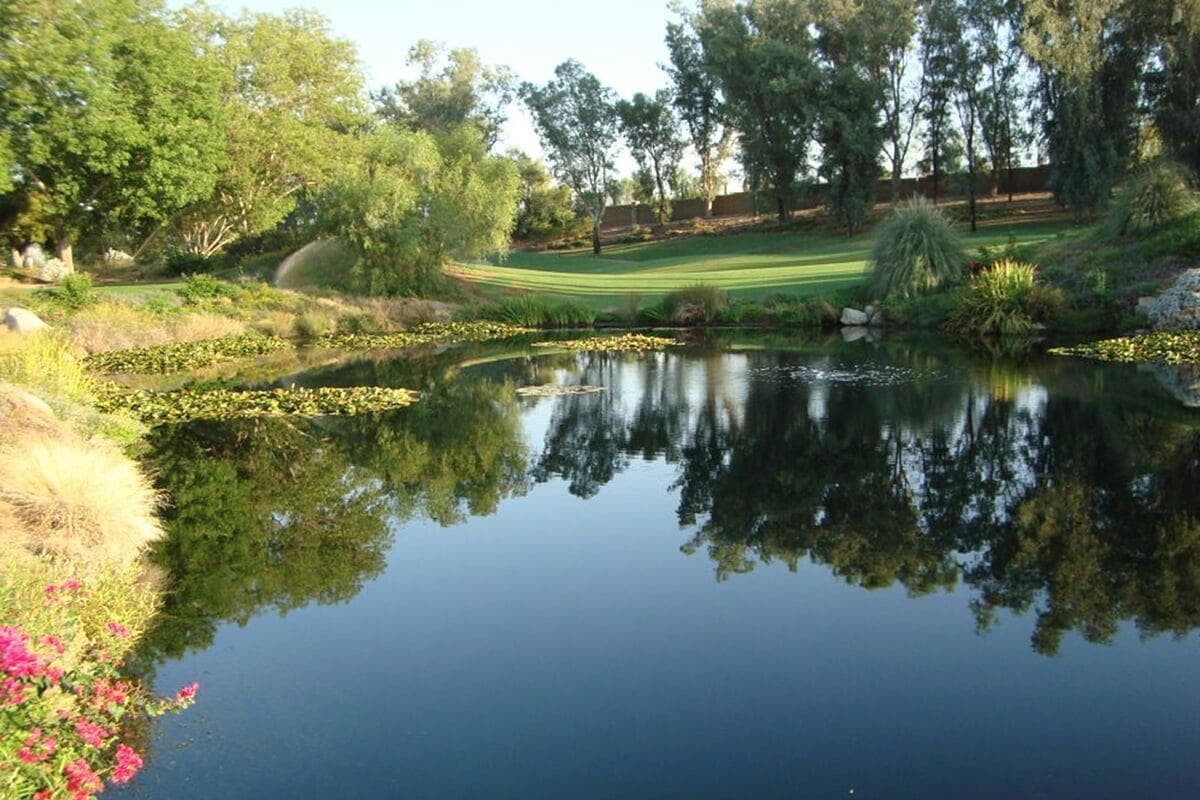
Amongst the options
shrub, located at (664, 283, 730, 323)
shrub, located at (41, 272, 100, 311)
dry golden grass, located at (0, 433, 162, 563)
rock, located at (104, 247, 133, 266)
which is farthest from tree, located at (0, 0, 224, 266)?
dry golden grass, located at (0, 433, 162, 563)

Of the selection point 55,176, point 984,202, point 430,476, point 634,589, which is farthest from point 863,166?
point 634,589

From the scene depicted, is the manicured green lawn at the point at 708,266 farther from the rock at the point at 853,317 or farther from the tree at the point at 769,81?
the tree at the point at 769,81

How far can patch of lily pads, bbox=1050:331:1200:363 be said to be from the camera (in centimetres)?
1925

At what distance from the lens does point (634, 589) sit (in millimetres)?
8367

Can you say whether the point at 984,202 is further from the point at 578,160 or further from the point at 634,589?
the point at 634,589

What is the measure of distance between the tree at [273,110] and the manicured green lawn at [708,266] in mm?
8313

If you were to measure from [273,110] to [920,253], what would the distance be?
26956 mm

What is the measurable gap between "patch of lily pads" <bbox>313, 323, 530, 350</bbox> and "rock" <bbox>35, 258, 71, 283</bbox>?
477 inches

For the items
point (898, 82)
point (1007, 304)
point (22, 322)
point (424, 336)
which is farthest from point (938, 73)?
point (22, 322)

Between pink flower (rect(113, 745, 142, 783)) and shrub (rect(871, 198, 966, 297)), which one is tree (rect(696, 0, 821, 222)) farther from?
pink flower (rect(113, 745, 142, 783))

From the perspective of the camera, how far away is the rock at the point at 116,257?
48853 millimetres

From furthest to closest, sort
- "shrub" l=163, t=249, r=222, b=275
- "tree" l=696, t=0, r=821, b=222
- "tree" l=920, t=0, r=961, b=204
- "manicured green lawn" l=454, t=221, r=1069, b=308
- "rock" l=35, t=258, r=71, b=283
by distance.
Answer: "tree" l=696, t=0, r=821, b=222 → "tree" l=920, t=0, r=961, b=204 → "shrub" l=163, t=249, r=222, b=275 → "rock" l=35, t=258, r=71, b=283 → "manicured green lawn" l=454, t=221, r=1069, b=308

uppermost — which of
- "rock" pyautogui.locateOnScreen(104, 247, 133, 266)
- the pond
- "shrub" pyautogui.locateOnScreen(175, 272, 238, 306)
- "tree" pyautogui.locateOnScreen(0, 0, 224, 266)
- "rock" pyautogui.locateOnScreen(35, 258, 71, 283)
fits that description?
"tree" pyautogui.locateOnScreen(0, 0, 224, 266)

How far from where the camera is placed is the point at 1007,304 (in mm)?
24484
